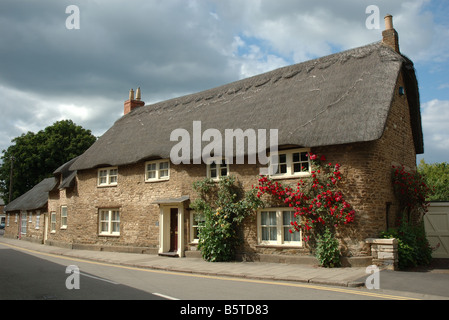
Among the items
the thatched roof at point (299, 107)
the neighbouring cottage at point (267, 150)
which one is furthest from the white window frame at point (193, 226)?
the thatched roof at point (299, 107)

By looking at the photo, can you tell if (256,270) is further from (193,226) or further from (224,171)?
(193,226)

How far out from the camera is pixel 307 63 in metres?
17.9

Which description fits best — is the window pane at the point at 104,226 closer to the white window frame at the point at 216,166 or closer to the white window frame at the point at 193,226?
the white window frame at the point at 193,226

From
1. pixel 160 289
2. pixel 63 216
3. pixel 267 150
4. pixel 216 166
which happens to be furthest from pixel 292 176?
pixel 63 216

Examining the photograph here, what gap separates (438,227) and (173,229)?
11.7 metres

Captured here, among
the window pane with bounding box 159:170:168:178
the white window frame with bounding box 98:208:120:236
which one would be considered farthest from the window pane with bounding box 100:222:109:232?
the window pane with bounding box 159:170:168:178

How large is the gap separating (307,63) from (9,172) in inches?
1628

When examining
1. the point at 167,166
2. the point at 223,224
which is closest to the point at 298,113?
the point at 223,224

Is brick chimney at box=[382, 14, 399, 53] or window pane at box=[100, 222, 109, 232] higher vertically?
brick chimney at box=[382, 14, 399, 53]

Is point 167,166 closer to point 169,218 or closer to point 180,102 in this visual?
point 169,218

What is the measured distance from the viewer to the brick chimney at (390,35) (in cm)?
1545

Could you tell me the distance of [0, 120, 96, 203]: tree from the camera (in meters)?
43.1

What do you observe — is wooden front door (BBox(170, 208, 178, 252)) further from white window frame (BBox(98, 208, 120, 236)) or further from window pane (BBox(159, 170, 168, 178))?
white window frame (BBox(98, 208, 120, 236))

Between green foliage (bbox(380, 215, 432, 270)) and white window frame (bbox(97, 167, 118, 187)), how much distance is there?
571 inches
